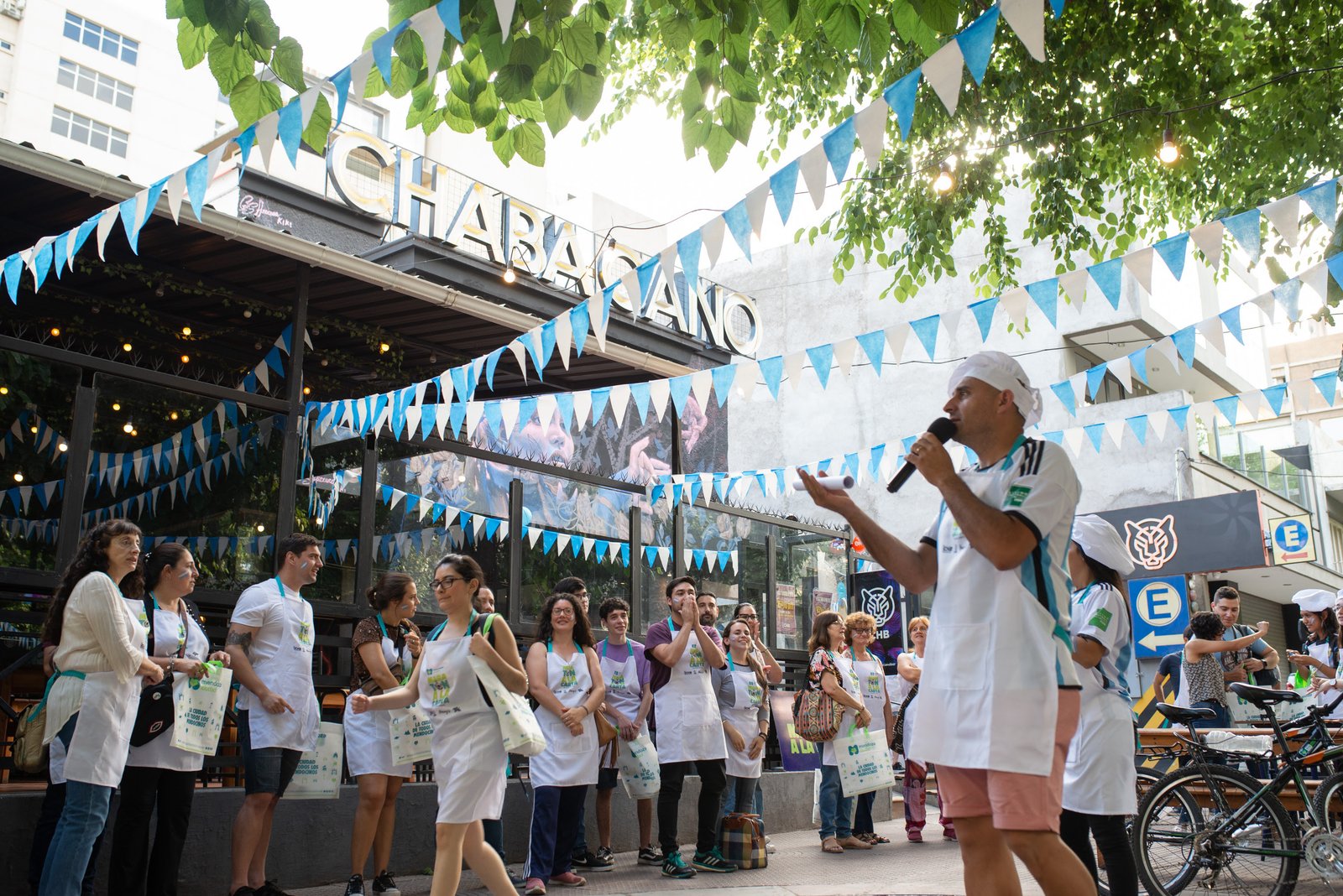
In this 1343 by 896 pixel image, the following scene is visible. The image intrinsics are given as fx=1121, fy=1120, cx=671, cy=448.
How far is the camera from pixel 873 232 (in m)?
9.47

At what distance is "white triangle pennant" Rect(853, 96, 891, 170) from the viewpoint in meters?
4.96

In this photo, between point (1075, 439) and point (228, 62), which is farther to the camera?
point (1075, 439)

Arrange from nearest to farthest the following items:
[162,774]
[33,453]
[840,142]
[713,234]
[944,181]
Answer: [840,142]
[162,774]
[713,234]
[33,453]
[944,181]

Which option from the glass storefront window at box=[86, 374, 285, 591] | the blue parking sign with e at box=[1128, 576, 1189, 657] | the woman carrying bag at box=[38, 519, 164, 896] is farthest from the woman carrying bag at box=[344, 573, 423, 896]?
the blue parking sign with e at box=[1128, 576, 1189, 657]

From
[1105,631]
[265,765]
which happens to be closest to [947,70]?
[1105,631]

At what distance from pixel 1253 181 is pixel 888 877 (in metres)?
5.83

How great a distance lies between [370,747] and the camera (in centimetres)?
633

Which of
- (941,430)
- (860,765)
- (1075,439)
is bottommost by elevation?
(860,765)

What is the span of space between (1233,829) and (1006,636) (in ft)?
12.6

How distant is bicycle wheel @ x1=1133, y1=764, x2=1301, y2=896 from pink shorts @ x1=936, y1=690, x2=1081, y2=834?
131 inches

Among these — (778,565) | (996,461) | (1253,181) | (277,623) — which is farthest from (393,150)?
(996,461)

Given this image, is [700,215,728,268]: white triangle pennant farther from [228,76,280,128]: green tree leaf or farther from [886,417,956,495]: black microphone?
[886,417,956,495]: black microphone

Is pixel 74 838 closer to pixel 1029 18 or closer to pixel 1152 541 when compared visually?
pixel 1029 18

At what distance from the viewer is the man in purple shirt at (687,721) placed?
24.5ft
